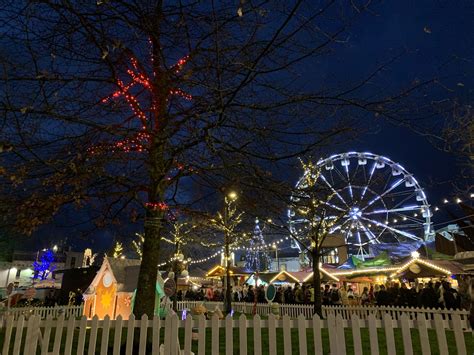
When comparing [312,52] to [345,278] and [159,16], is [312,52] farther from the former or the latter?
[345,278]

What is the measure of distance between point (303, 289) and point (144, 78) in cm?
1532

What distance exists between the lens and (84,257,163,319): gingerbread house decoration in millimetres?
11922

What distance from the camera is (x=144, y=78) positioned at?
6328 millimetres

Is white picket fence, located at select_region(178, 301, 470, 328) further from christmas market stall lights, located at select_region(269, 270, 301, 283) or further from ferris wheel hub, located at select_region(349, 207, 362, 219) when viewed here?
ferris wheel hub, located at select_region(349, 207, 362, 219)

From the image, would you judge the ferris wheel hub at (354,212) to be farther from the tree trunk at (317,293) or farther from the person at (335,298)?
the tree trunk at (317,293)

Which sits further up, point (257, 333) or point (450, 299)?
point (450, 299)

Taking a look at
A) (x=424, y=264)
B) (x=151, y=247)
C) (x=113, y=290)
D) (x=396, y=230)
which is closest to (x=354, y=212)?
(x=396, y=230)

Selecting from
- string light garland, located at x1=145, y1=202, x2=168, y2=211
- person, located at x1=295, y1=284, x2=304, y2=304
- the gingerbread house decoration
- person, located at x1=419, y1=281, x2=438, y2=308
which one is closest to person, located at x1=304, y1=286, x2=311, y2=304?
person, located at x1=295, y1=284, x2=304, y2=304

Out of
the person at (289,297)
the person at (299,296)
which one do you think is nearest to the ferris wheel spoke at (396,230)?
the person at (289,297)

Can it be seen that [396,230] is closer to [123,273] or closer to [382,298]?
[382,298]

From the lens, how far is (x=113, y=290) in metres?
12.1

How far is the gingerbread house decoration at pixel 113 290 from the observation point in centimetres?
1192

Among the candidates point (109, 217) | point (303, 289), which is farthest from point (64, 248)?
point (109, 217)

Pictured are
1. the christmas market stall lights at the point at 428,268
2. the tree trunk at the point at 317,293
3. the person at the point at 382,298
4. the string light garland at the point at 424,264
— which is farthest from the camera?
the christmas market stall lights at the point at 428,268
